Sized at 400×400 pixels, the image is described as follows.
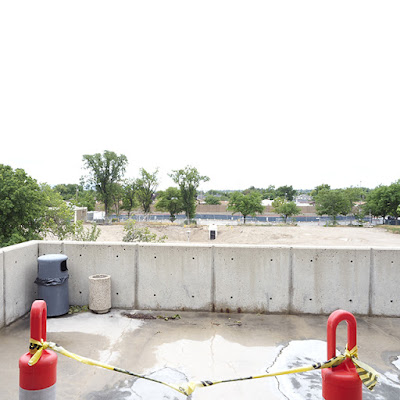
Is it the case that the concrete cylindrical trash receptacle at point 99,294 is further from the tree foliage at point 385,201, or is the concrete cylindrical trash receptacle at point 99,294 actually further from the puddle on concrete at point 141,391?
the tree foliage at point 385,201

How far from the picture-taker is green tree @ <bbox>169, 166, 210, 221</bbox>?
291 ft

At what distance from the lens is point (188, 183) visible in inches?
3519

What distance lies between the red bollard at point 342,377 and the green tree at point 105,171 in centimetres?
8995

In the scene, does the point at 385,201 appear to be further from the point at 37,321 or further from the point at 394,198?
the point at 37,321

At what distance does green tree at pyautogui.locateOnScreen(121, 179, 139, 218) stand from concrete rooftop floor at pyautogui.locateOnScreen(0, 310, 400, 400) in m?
88.8

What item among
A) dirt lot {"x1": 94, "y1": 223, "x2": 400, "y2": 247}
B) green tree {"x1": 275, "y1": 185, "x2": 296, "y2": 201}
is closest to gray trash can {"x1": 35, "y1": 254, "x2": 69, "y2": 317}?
dirt lot {"x1": 94, "y1": 223, "x2": 400, "y2": 247}

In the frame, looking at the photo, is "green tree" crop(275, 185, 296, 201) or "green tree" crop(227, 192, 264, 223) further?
"green tree" crop(275, 185, 296, 201)

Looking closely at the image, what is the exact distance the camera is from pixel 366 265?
7.32 meters

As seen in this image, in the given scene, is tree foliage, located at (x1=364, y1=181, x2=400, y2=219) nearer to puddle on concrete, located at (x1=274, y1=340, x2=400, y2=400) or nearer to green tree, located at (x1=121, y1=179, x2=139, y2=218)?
green tree, located at (x1=121, y1=179, x2=139, y2=218)

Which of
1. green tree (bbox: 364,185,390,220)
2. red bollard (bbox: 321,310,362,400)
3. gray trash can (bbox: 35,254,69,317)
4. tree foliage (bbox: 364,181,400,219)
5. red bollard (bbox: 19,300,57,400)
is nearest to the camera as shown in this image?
red bollard (bbox: 321,310,362,400)

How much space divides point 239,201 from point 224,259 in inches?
3533

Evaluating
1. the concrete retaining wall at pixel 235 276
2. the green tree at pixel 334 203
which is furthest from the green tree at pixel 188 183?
the concrete retaining wall at pixel 235 276

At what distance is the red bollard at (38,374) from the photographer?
2883 mm

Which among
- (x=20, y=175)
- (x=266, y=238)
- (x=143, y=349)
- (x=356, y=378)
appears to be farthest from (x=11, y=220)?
(x=266, y=238)
